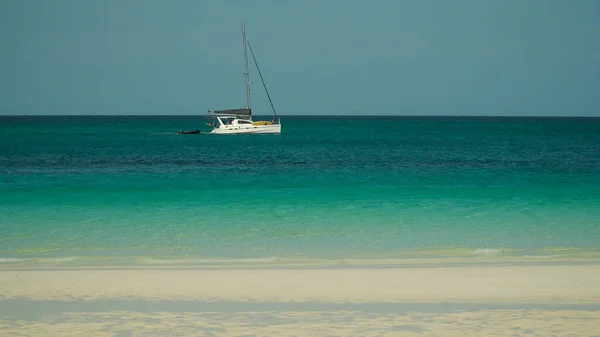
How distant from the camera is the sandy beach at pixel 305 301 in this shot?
7.85m

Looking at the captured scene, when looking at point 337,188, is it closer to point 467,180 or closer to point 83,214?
point 467,180

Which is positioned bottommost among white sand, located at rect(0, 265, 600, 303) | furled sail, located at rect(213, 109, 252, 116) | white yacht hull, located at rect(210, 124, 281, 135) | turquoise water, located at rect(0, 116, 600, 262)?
turquoise water, located at rect(0, 116, 600, 262)

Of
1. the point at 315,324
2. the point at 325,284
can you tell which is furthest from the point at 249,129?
the point at 315,324

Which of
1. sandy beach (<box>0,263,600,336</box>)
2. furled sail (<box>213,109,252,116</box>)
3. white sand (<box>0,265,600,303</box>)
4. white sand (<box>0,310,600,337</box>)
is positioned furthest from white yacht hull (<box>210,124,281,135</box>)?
white sand (<box>0,310,600,337</box>)

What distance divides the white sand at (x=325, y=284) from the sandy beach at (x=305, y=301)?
1 centimetres

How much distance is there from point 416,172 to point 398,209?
44.7 feet

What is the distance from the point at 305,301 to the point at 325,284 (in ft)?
3.32

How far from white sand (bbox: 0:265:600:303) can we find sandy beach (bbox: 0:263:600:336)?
0.01 m

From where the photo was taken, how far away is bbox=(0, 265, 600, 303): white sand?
9305 mm

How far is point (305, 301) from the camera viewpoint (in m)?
9.10

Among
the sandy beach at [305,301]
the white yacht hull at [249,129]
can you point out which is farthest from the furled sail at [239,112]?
the sandy beach at [305,301]

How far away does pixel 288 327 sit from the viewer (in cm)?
788

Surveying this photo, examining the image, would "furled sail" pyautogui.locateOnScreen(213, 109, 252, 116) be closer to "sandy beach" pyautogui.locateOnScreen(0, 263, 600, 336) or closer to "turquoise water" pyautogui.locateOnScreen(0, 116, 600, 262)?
"turquoise water" pyautogui.locateOnScreen(0, 116, 600, 262)

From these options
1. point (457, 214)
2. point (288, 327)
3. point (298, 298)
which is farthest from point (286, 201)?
point (288, 327)
